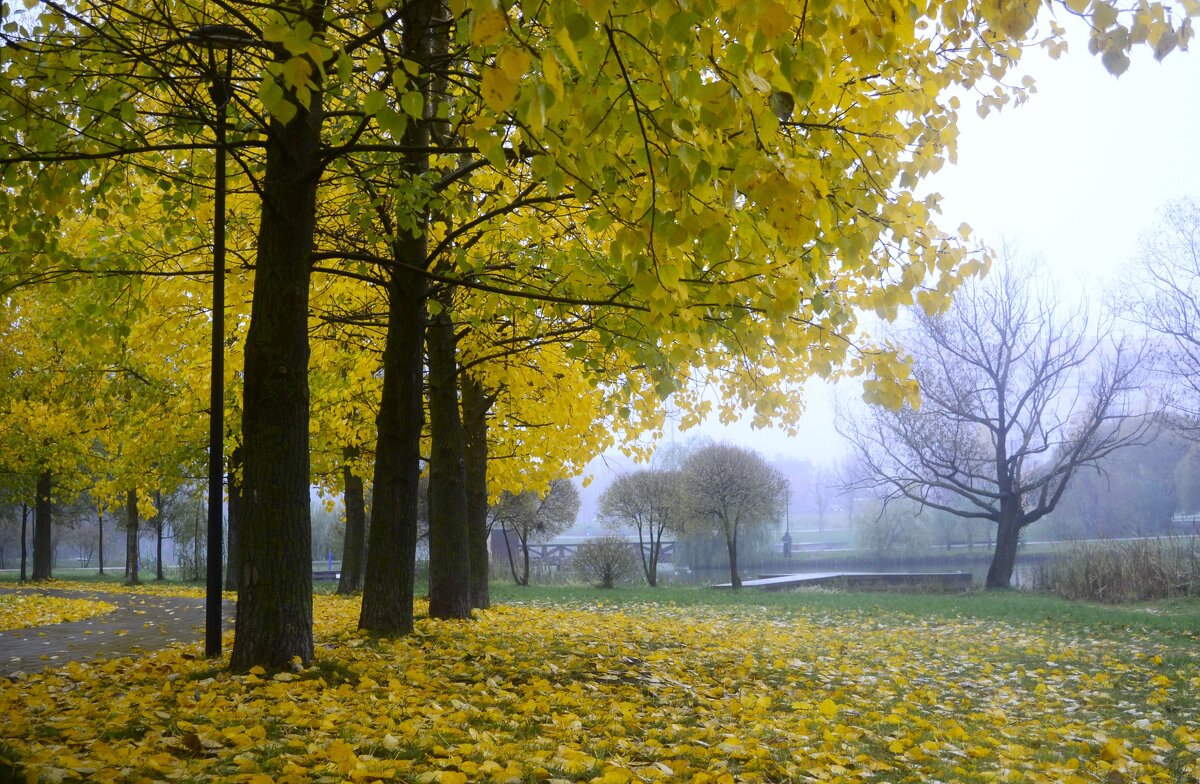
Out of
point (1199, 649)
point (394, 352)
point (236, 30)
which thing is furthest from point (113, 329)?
point (1199, 649)

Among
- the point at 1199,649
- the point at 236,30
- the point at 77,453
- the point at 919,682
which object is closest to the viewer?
the point at 236,30

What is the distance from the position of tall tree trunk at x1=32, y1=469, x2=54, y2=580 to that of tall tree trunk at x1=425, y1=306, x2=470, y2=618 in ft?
67.3

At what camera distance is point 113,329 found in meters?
6.24

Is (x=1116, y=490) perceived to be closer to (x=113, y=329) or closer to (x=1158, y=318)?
(x=1158, y=318)

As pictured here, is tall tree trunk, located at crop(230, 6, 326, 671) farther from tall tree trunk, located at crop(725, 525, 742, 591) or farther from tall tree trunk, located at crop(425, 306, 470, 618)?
tall tree trunk, located at crop(725, 525, 742, 591)

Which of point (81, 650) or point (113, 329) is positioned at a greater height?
point (113, 329)

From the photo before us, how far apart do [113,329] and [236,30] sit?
2.62 metres

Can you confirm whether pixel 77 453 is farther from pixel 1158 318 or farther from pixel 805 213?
pixel 1158 318

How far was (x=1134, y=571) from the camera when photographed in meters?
15.6

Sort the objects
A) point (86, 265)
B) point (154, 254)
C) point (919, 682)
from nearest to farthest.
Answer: point (86, 265) < point (919, 682) < point (154, 254)

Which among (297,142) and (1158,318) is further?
(1158,318)

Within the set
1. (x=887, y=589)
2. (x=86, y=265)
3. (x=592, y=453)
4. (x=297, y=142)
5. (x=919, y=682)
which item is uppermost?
(x=297, y=142)

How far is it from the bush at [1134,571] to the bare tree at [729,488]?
27.1 ft

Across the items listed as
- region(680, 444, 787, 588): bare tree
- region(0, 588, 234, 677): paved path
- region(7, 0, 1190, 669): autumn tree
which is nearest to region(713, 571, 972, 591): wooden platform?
region(680, 444, 787, 588): bare tree
